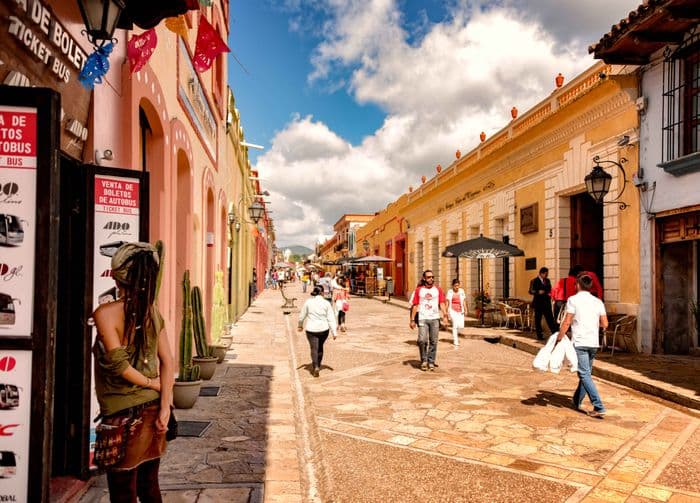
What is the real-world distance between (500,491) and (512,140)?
13.6 metres

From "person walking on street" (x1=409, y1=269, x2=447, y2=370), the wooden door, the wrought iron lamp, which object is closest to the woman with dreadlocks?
"person walking on street" (x1=409, y1=269, x2=447, y2=370)

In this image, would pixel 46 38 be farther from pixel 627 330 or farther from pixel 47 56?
pixel 627 330

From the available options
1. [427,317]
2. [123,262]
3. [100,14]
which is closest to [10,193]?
[123,262]

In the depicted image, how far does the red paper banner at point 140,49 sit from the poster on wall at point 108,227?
164 centimetres

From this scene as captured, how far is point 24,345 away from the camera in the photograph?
2840mm

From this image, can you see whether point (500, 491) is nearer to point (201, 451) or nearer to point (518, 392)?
point (201, 451)

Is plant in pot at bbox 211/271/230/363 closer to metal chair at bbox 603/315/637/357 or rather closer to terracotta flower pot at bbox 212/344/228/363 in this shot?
terracotta flower pot at bbox 212/344/228/363

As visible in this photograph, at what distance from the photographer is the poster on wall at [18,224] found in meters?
2.82

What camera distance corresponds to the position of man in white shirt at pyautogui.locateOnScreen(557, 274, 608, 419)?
250 inches

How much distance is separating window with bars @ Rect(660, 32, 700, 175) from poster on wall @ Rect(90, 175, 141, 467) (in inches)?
346

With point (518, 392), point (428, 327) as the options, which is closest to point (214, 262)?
point (428, 327)

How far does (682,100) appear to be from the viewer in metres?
9.66

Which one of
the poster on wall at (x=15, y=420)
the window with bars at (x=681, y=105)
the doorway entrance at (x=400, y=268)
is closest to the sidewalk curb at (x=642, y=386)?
the window with bars at (x=681, y=105)

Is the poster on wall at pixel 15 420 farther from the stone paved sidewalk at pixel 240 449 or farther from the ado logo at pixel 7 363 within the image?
the stone paved sidewalk at pixel 240 449
